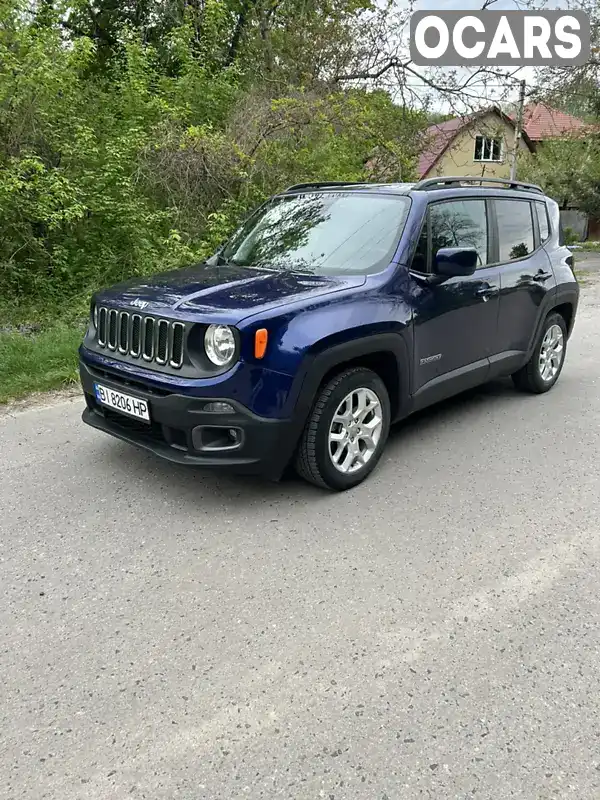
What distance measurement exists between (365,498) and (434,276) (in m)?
1.57

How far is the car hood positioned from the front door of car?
590 millimetres

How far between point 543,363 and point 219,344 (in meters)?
3.63

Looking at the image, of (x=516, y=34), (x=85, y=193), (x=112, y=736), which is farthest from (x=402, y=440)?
(x=516, y=34)

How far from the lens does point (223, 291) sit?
12.3ft

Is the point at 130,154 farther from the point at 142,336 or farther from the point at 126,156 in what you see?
the point at 142,336

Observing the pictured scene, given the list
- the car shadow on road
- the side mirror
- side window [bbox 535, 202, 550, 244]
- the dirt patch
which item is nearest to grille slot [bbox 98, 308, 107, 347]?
the car shadow on road

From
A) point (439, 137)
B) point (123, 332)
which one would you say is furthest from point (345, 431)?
point (439, 137)

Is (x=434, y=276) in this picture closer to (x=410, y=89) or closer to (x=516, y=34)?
(x=410, y=89)

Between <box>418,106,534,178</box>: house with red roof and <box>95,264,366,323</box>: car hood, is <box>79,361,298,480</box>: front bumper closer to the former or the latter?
<box>95,264,366,323</box>: car hood

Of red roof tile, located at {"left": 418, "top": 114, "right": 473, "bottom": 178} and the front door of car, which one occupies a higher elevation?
red roof tile, located at {"left": 418, "top": 114, "right": 473, "bottom": 178}

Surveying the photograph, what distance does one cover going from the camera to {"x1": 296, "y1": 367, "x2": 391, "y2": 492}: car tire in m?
3.68

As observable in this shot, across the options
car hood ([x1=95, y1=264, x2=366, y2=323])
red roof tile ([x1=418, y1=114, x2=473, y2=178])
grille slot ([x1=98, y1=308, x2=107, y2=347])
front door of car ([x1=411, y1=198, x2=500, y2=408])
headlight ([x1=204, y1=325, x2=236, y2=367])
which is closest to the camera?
headlight ([x1=204, y1=325, x2=236, y2=367])

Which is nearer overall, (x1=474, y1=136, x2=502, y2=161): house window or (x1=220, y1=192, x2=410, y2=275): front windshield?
(x1=220, y1=192, x2=410, y2=275): front windshield

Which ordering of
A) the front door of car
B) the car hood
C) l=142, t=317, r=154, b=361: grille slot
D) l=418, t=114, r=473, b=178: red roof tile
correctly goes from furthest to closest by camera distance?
l=418, t=114, r=473, b=178: red roof tile → the front door of car → l=142, t=317, r=154, b=361: grille slot → the car hood
